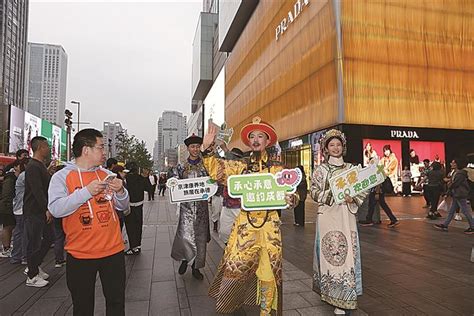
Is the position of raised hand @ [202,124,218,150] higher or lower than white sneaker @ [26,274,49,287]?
higher

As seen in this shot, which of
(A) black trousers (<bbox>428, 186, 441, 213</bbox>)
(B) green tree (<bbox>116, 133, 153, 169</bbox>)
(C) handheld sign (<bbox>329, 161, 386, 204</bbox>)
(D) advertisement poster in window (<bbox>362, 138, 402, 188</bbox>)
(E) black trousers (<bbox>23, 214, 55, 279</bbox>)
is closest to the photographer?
(C) handheld sign (<bbox>329, 161, 386, 204</bbox>)

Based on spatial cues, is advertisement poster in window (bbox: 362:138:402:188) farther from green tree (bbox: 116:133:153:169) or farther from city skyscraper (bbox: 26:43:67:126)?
city skyscraper (bbox: 26:43:67:126)

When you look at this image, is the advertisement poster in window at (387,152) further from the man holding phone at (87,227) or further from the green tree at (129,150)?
the green tree at (129,150)

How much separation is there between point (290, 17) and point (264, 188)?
22.4 meters

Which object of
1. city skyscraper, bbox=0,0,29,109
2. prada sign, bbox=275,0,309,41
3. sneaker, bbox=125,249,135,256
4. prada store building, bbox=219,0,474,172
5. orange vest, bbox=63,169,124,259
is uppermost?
city skyscraper, bbox=0,0,29,109

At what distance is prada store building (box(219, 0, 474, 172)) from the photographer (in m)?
17.3

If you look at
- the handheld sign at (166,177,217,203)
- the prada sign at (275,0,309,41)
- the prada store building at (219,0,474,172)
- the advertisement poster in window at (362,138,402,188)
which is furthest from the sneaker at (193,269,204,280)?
the prada sign at (275,0,309,41)

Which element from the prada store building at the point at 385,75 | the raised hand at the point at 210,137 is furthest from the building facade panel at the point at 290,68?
the raised hand at the point at 210,137

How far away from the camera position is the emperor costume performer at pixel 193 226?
4855mm

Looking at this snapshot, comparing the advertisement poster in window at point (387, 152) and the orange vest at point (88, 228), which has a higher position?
the advertisement poster in window at point (387, 152)

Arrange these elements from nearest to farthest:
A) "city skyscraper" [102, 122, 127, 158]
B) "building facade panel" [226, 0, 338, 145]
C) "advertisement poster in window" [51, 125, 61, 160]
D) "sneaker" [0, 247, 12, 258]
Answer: "sneaker" [0, 247, 12, 258]
"building facade panel" [226, 0, 338, 145]
"city skyscraper" [102, 122, 127, 158]
"advertisement poster in window" [51, 125, 61, 160]

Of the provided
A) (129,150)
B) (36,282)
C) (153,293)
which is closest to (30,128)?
(129,150)

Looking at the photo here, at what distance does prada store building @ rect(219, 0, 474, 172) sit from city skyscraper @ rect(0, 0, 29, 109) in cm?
7632

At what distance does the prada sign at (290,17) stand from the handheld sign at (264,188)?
1996 cm
